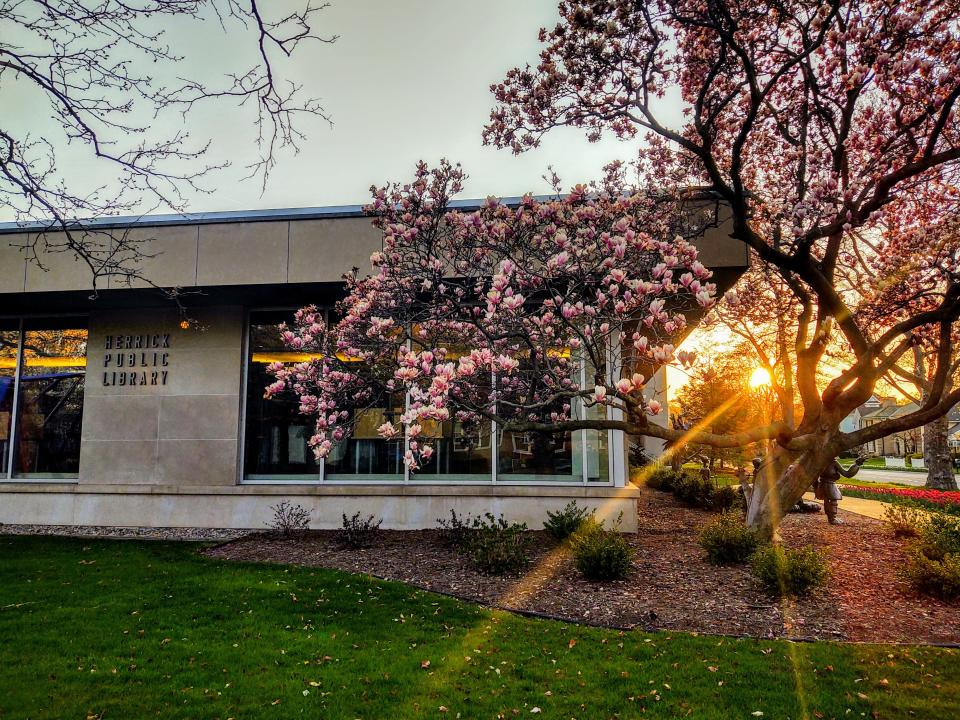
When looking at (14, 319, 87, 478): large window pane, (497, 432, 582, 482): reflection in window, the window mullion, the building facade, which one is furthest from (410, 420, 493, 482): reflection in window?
the window mullion

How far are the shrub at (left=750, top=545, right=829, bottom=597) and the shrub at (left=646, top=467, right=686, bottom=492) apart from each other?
841 centimetres

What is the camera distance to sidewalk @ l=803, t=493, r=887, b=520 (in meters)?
11.8

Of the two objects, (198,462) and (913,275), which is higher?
(913,275)

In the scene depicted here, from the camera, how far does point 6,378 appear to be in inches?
430

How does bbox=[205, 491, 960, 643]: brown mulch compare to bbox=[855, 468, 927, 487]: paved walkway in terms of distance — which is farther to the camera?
bbox=[855, 468, 927, 487]: paved walkway

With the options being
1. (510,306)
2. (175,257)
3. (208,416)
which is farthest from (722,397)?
(175,257)

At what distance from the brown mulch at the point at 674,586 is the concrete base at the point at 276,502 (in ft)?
1.30

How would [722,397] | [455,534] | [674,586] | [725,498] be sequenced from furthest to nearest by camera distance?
[722,397] < [725,498] < [455,534] < [674,586]

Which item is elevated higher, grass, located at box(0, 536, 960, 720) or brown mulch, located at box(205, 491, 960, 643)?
brown mulch, located at box(205, 491, 960, 643)

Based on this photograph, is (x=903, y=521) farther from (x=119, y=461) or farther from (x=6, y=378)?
(x=6, y=378)

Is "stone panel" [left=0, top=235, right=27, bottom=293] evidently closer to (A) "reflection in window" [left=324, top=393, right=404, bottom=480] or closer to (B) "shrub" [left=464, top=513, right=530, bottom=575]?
(A) "reflection in window" [left=324, top=393, right=404, bottom=480]

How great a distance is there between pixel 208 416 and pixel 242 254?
2.94 meters

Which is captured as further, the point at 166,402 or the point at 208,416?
the point at 166,402

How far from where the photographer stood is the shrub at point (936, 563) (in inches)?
231
